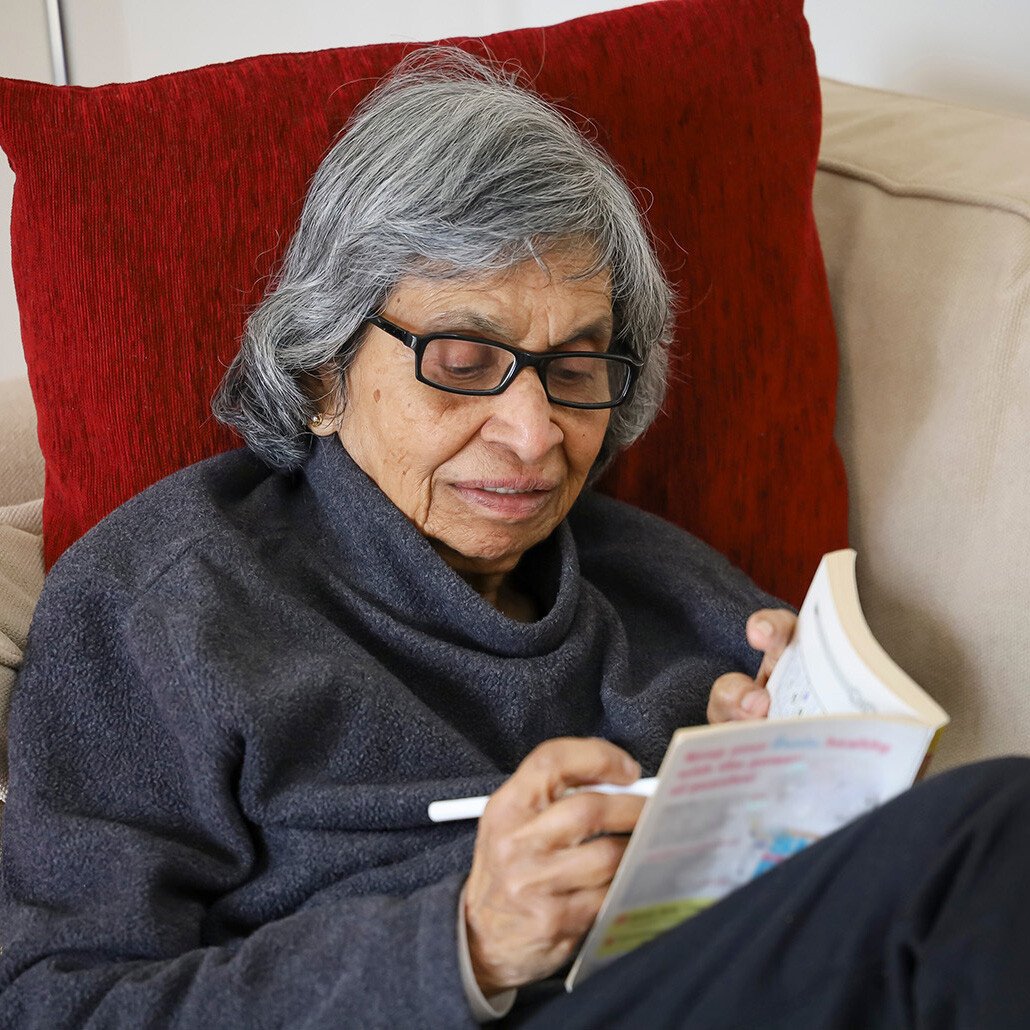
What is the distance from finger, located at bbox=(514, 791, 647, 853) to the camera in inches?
34.5

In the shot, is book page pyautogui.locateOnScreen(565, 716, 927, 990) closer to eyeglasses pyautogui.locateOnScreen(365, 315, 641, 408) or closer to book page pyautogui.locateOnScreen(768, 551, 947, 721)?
book page pyautogui.locateOnScreen(768, 551, 947, 721)

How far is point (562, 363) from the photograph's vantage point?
1.24 meters

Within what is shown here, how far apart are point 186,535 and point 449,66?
1.83 feet

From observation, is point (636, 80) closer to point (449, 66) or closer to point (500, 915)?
point (449, 66)

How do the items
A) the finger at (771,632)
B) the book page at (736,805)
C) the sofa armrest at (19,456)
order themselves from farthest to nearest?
the sofa armrest at (19,456) → the finger at (771,632) → the book page at (736,805)

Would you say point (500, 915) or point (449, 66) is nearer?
point (500, 915)

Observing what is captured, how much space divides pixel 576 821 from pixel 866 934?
0.63 feet

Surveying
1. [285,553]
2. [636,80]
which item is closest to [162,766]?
[285,553]

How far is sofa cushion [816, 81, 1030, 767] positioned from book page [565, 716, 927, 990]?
0.60 m

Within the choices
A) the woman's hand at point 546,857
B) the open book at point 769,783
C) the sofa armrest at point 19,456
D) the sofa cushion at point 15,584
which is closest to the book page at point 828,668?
the open book at point 769,783

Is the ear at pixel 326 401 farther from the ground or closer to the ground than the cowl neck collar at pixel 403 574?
farther from the ground

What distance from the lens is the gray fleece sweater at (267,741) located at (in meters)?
0.95

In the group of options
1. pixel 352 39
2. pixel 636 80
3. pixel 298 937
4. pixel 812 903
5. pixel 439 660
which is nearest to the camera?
pixel 812 903

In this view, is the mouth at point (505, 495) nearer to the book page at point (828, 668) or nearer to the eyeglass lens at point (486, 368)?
the eyeglass lens at point (486, 368)
